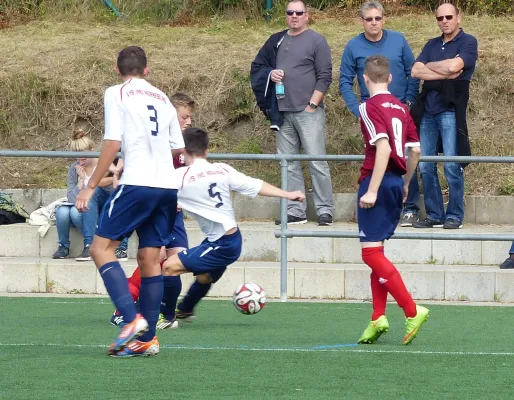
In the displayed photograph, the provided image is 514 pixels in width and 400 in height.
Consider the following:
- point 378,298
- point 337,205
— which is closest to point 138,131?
point 378,298

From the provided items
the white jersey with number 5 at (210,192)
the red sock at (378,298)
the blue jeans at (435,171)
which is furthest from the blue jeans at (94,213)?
the red sock at (378,298)

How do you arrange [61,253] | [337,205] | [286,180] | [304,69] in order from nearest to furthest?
[286,180] < [61,253] < [304,69] < [337,205]

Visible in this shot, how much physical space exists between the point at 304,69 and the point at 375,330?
17.1 ft

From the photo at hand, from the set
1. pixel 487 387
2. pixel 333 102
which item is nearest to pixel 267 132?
pixel 333 102

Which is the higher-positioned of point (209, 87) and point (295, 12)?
point (295, 12)

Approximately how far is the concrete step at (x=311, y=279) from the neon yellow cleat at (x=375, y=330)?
3180 mm

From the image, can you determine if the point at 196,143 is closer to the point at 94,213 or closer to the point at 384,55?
the point at 94,213

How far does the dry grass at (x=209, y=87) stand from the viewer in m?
14.2

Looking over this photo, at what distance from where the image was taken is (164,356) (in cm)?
690

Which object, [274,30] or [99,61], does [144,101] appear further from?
[274,30]

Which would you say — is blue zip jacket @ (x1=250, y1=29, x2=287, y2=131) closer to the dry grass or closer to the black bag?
the dry grass

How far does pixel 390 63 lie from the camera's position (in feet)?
38.7

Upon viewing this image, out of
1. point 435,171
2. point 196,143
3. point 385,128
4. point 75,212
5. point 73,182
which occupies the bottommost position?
point 75,212

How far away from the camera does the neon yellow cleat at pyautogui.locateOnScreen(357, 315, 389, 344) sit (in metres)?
7.49
